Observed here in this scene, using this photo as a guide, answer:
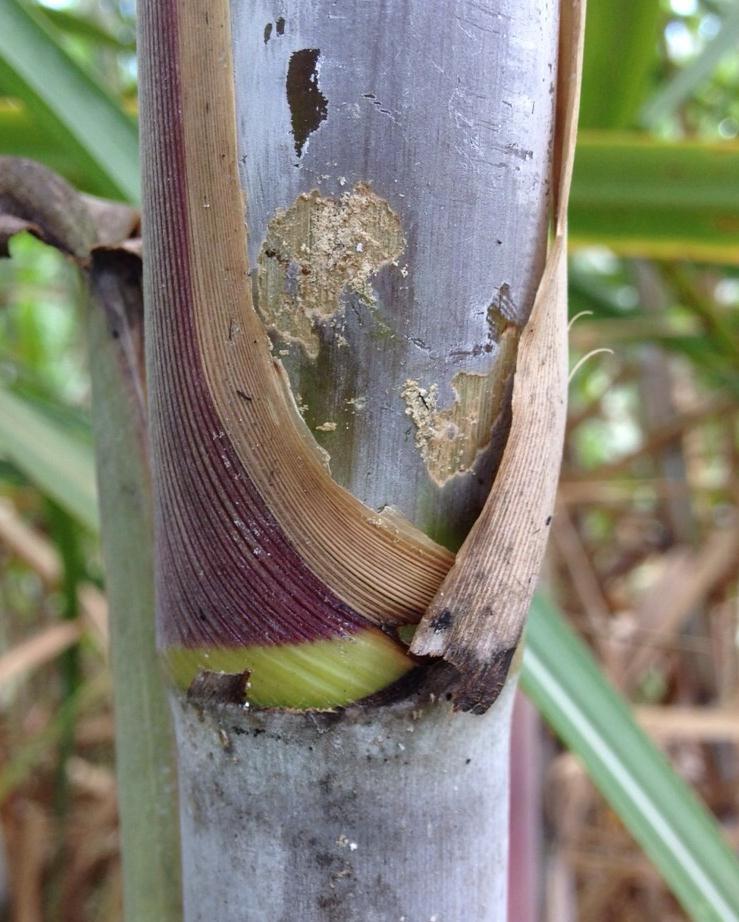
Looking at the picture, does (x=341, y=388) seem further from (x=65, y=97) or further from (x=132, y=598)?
(x=65, y=97)

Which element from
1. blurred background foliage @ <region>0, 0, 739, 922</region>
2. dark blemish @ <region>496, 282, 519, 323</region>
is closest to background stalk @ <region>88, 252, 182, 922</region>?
blurred background foliage @ <region>0, 0, 739, 922</region>

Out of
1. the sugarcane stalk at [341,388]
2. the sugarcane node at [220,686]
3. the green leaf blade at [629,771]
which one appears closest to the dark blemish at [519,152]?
the sugarcane stalk at [341,388]

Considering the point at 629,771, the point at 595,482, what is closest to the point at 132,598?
the point at 629,771

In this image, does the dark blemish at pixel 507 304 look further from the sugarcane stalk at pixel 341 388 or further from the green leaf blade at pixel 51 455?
the green leaf blade at pixel 51 455

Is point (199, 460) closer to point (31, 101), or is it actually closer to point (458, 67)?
point (458, 67)

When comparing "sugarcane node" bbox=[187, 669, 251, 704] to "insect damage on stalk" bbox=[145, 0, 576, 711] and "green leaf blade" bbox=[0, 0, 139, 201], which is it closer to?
"insect damage on stalk" bbox=[145, 0, 576, 711]
